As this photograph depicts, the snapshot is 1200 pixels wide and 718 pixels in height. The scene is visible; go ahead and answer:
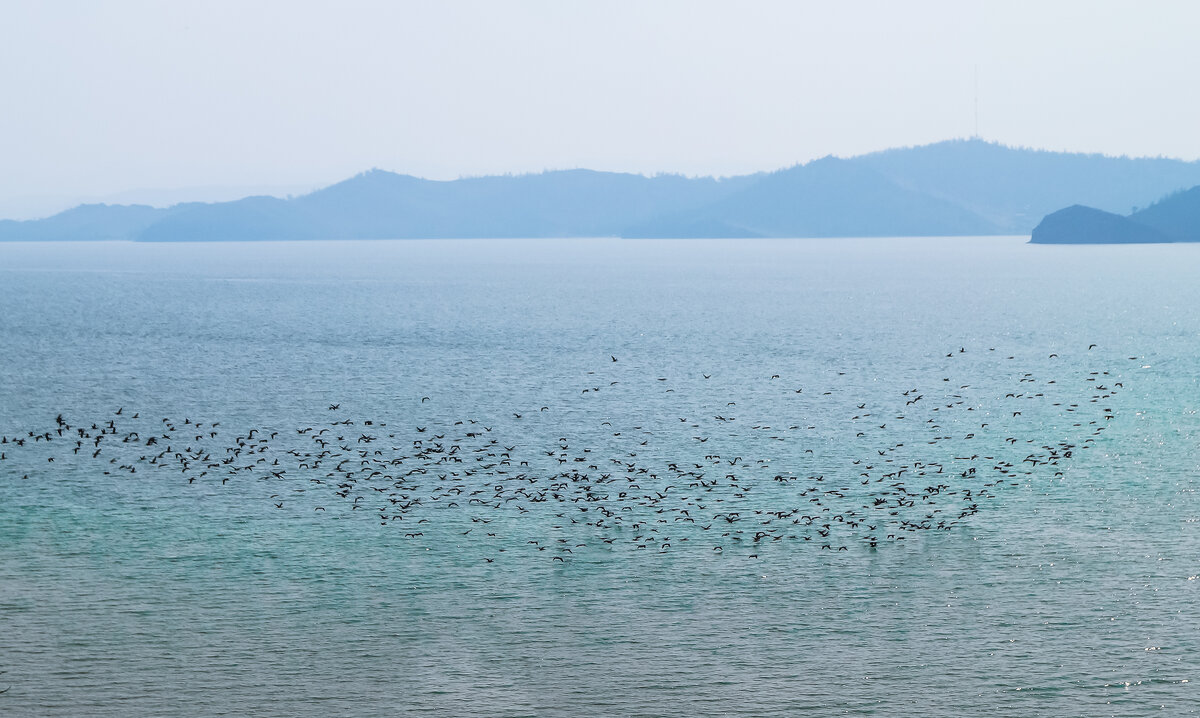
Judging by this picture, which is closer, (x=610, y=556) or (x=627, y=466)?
(x=610, y=556)

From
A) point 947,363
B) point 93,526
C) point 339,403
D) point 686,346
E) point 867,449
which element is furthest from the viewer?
point 686,346

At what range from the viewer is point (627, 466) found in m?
78.5

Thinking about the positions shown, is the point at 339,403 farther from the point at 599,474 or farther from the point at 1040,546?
the point at 1040,546

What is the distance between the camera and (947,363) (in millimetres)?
140750

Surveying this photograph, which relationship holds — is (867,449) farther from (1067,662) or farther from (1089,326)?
(1089,326)

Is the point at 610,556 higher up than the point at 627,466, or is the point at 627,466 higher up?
the point at 627,466

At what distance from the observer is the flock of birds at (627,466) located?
63.9 meters

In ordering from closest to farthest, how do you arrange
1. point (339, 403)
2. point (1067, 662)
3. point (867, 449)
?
point (1067, 662), point (867, 449), point (339, 403)

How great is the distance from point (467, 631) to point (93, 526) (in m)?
26.3

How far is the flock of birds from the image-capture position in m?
63.9

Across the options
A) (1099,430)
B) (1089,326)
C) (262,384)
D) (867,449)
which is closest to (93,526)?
(867,449)

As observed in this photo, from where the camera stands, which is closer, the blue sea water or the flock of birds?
the blue sea water

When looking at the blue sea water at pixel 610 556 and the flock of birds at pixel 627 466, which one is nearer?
the blue sea water at pixel 610 556

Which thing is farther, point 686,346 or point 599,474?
point 686,346
